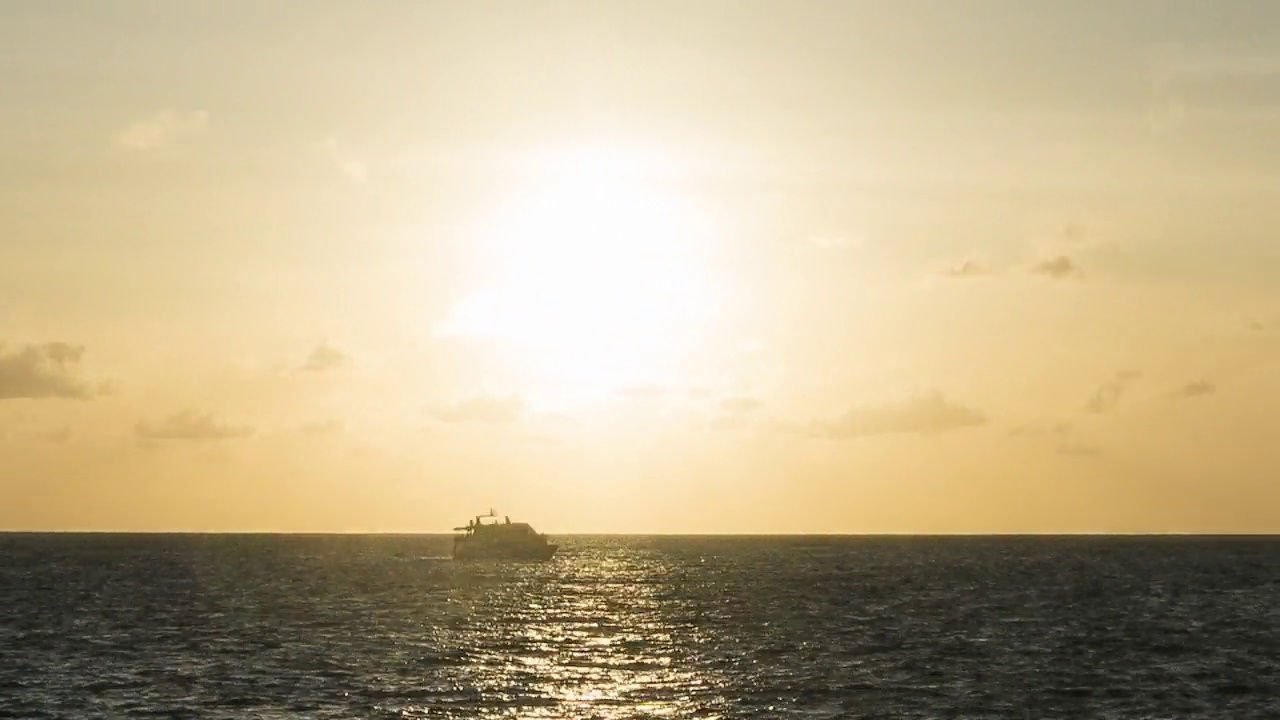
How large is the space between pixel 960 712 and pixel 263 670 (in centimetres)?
3875

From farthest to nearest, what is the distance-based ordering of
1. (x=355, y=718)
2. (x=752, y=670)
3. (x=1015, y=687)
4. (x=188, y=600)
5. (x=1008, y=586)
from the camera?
(x=1008, y=586) < (x=188, y=600) < (x=752, y=670) < (x=1015, y=687) < (x=355, y=718)

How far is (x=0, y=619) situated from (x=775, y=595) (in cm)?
7803

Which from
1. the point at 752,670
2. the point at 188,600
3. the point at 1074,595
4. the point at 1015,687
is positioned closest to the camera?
the point at 1015,687

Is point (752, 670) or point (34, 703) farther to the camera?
point (752, 670)

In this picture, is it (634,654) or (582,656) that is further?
(634,654)

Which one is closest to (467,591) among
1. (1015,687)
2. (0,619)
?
(0,619)

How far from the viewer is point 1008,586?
171 meters

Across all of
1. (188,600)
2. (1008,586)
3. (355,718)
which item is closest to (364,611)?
(188,600)

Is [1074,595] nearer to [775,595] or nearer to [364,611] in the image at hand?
[775,595]

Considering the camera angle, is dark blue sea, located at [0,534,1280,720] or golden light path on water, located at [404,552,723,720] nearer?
golden light path on water, located at [404,552,723,720]

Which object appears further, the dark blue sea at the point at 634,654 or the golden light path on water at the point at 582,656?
the dark blue sea at the point at 634,654

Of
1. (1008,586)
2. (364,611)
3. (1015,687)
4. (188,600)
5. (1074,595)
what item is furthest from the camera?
(1008,586)

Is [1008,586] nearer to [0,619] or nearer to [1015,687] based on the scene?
[1015,687]

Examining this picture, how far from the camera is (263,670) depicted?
79000 mm
